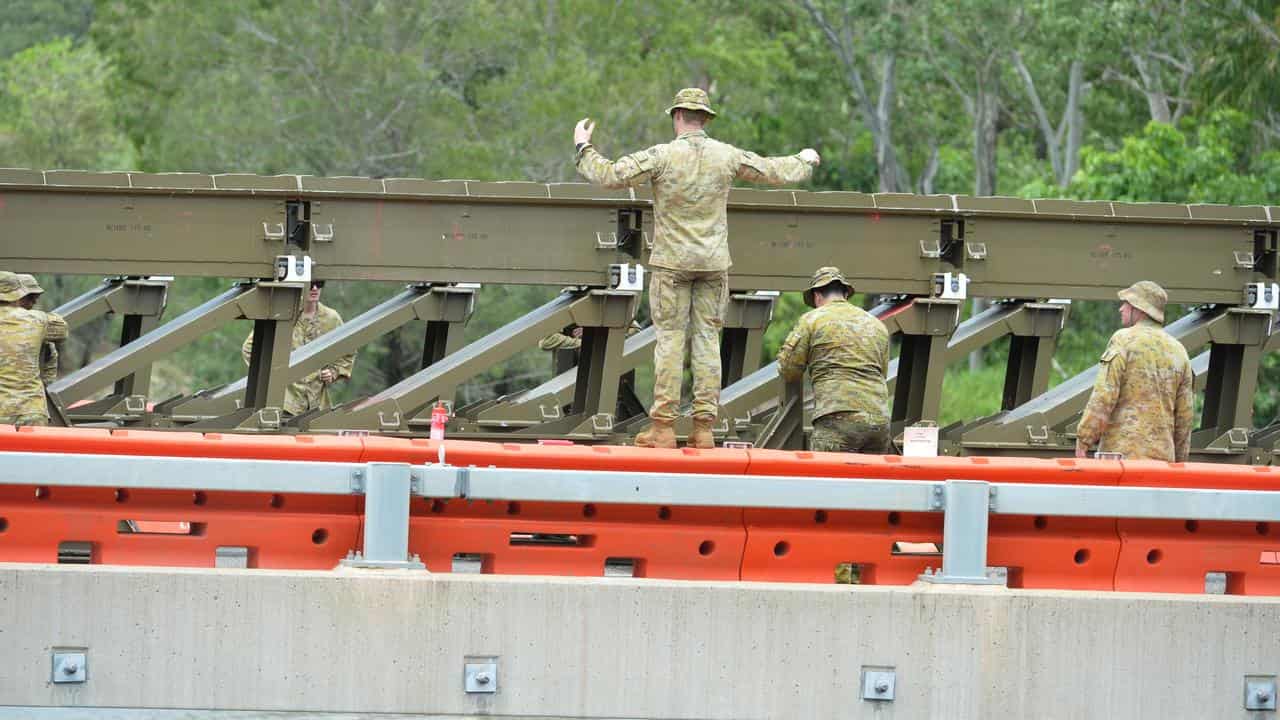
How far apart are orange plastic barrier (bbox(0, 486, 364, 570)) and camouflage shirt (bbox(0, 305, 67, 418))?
9.38 feet

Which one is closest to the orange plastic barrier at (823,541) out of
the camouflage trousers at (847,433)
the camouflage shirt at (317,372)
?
the camouflage trousers at (847,433)

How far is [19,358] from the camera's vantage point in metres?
10.6

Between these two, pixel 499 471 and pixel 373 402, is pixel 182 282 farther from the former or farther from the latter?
pixel 499 471

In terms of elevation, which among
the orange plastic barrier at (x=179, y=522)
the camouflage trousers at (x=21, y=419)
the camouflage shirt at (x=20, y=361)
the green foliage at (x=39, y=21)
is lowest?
the orange plastic barrier at (x=179, y=522)

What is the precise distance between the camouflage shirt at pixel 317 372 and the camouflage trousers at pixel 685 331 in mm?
5426

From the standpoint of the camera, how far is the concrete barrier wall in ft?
24.2

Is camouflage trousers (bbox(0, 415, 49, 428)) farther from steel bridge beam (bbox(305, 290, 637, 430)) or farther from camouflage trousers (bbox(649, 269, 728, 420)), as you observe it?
camouflage trousers (bbox(649, 269, 728, 420))

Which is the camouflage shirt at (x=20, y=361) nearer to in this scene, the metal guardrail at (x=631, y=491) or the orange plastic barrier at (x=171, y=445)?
the orange plastic barrier at (x=171, y=445)

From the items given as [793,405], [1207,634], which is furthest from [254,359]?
[1207,634]

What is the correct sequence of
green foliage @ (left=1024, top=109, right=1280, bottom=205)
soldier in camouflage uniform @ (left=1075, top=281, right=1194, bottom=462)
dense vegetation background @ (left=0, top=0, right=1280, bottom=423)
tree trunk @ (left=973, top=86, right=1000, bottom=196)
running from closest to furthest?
soldier in camouflage uniform @ (left=1075, top=281, right=1194, bottom=462), green foliage @ (left=1024, top=109, right=1280, bottom=205), dense vegetation background @ (left=0, top=0, right=1280, bottom=423), tree trunk @ (left=973, top=86, right=1000, bottom=196)

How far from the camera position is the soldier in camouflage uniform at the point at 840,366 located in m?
10.1

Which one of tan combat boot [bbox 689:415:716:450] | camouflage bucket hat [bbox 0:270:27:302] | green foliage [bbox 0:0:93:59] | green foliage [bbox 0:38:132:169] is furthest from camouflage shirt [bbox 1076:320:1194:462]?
green foliage [bbox 0:0:93:59]

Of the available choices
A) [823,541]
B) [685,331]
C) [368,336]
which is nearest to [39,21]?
[368,336]

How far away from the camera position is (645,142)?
37.0 m
